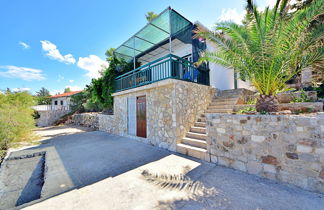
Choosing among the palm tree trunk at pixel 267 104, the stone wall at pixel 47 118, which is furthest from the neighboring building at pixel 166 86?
the stone wall at pixel 47 118

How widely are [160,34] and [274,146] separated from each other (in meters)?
7.46

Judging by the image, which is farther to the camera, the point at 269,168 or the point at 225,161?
the point at 225,161

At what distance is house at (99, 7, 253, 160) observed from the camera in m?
4.86

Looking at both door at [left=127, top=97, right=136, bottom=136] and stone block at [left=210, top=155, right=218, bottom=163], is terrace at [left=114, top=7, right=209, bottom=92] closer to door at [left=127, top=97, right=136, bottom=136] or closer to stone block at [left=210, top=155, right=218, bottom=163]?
door at [left=127, top=97, right=136, bottom=136]

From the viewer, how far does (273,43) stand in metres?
3.00

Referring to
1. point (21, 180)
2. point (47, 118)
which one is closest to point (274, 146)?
point (21, 180)

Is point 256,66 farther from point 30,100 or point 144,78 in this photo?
point 30,100

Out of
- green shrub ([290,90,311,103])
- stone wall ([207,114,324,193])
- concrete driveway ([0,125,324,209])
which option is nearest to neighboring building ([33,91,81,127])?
concrete driveway ([0,125,324,209])

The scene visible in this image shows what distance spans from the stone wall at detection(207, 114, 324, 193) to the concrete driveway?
0.23 metres

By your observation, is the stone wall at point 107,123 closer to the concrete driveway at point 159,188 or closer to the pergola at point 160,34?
the concrete driveway at point 159,188

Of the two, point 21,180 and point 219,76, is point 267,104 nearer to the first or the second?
point 219,76

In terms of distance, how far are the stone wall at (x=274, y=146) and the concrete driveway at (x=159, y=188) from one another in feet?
0.74

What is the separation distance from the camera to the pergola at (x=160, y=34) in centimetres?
585

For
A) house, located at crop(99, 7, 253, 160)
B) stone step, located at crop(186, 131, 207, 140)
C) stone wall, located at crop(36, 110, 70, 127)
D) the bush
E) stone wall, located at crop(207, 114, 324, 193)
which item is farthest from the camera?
stone wall, located at crop(36, 110, 70, 127)
